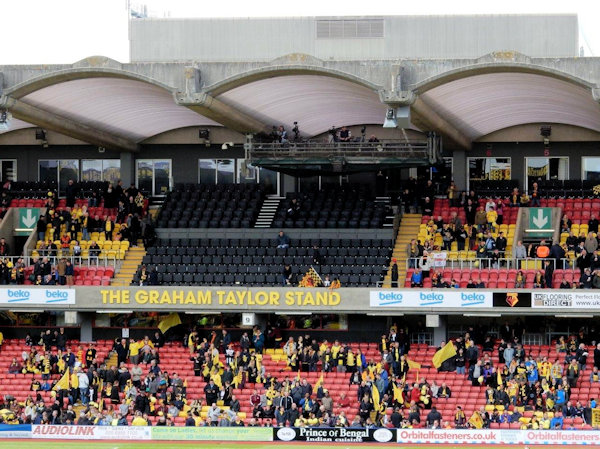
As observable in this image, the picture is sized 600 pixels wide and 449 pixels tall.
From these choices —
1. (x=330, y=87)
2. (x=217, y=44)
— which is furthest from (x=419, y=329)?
(x=217, y=44)

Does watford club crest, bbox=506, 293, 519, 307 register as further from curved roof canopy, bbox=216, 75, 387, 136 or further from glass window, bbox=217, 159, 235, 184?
glass window, bbox=217, 159, 235, 184

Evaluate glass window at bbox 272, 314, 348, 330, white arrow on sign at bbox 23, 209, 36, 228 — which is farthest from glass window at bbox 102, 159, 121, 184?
glass window at bbox 272, 314, 348, 330

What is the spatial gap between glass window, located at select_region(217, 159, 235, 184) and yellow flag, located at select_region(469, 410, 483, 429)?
1774 centimetres

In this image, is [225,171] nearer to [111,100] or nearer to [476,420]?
[111,100]

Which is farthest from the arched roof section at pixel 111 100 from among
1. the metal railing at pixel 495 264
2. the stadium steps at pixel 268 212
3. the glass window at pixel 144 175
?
the metal railing at pixel 495 264

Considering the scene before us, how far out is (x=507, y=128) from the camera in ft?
162

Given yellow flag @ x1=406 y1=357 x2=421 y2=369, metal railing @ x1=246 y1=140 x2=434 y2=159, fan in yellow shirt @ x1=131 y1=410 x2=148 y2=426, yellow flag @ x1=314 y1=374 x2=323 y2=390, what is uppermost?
metal railing @ x1=246 y1=140 x2=434 y2=159

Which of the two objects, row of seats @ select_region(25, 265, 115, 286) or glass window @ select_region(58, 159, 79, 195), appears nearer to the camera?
row of seats @ select_region(25, 265, 115, 286)

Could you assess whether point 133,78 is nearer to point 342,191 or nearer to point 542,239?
point 342,191

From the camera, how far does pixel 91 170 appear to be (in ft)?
173

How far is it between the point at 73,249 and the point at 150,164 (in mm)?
7233

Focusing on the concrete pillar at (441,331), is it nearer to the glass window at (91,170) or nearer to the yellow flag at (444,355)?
the yellow flag at (444,355)

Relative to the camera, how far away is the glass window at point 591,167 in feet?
161

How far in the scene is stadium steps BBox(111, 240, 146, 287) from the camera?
45.0 metres
